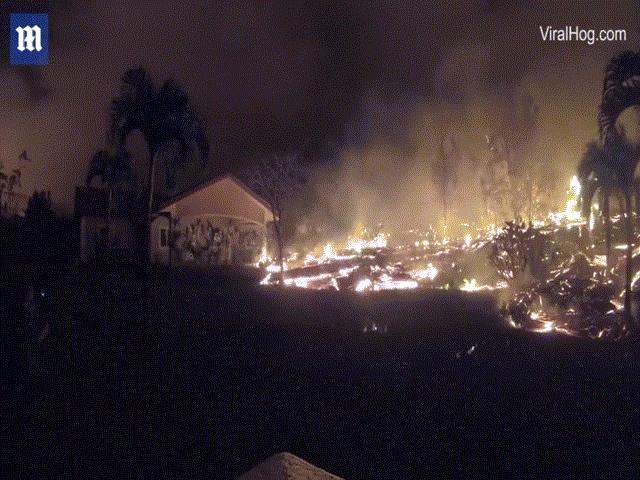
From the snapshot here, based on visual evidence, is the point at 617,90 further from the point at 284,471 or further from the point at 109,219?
the point at 109,219

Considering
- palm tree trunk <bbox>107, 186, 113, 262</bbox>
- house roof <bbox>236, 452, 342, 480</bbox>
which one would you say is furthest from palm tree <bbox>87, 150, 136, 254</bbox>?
house roof <bbox>236, 452, 342, 480</bbox>

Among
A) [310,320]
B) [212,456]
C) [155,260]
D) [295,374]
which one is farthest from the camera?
[155,260]

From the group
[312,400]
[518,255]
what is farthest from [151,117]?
[518,255]

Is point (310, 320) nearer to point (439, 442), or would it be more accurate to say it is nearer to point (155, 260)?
point (439, 442)

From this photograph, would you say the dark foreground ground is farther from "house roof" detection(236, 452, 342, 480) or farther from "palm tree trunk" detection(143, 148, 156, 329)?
"house roof" detection(236, 452, 342, 480)

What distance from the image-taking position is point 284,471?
4207mm

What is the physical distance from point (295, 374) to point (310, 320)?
5987 millimetres

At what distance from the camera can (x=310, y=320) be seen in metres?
16.8

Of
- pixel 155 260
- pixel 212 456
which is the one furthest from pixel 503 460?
pixel 155 260

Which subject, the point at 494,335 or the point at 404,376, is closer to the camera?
the point at 404,376

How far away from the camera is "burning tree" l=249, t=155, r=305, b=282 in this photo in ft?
121

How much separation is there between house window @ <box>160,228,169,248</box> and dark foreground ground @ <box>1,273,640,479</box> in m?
19.5

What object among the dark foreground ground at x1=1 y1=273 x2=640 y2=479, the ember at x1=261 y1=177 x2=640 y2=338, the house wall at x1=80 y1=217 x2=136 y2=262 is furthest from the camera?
the house wall at x1=80 y1=217 x2=136 y2=262

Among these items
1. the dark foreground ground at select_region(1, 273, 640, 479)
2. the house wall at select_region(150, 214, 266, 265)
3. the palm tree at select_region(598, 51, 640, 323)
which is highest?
the palm tree at select_region(598, 51, 640, 323)
